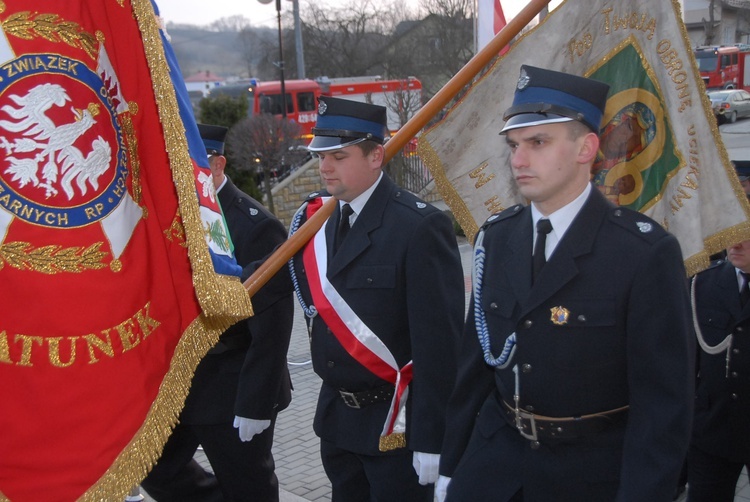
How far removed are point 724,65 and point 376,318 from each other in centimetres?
3547

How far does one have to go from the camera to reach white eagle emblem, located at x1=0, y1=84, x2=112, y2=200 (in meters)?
2.32

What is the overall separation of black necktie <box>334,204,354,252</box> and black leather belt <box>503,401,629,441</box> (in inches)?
51.8

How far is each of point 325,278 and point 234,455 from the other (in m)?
1.18

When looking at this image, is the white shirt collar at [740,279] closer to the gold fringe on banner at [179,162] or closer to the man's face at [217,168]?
the gold fringe on banner at [179,162]

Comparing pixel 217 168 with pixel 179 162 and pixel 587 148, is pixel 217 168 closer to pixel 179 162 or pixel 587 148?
pixel 179 162

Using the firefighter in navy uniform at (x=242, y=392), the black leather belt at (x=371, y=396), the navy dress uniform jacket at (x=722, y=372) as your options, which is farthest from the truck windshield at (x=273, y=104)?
the black leather belt at (x=371, y=396)

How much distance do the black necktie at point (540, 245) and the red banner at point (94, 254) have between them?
96 centimetres

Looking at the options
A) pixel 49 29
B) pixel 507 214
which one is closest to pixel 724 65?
pixel 507 214

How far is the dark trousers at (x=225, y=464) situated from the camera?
13.4 feet

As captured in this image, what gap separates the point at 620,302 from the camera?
2.46 meters

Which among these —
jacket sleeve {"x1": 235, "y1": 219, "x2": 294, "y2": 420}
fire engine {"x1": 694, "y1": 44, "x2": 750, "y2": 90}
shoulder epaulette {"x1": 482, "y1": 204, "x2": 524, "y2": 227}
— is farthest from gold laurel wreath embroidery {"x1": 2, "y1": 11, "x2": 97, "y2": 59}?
fire engine {"x1": 694, "y1": 44, "x2": 750, "y2": 90}

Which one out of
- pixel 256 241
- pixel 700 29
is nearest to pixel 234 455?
pixel 256 241

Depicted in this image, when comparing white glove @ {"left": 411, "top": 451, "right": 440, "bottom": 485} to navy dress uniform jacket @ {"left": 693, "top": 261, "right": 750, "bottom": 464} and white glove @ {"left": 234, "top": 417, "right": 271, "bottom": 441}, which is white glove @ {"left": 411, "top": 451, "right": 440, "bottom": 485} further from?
navy dress uniform jacket @ {"left": 693, "top": 261, "right": 750, "bottom": 464}

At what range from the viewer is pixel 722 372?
3.82 metres
